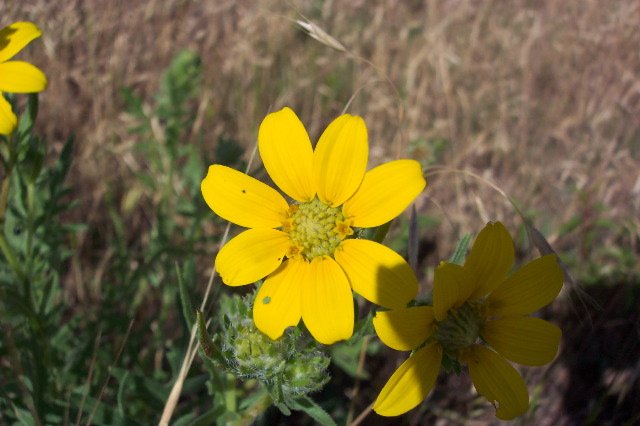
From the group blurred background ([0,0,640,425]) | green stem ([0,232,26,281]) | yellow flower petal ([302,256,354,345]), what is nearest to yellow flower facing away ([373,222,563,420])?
yellow flower petal ([302,256,354,345])

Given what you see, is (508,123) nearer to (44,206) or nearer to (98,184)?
(98,184)

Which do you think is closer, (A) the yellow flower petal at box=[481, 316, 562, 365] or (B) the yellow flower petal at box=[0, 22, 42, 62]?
(A) the yellow flower petal at box=[481, 316, 562, 365]

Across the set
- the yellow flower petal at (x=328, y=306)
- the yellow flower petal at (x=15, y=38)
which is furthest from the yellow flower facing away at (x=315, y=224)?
the yellow flower petal at (x=15, y=38)

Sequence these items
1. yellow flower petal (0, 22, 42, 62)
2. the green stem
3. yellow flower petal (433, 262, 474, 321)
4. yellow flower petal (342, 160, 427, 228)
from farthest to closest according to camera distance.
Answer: the green stem < yellow flower petal (0, 22, 42, 62) < yellow flower petal (342, 160, 427, 228) < yellow flower petal (433, 262, 474, 321)

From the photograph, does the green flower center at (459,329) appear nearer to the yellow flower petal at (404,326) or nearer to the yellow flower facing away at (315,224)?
the yellow flower petal at (404,326)

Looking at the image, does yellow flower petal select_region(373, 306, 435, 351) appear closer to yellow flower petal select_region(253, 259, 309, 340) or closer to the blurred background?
yellow flower petal select_region(253, 259, 309, 340)

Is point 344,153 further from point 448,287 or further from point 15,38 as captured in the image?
point 15,38

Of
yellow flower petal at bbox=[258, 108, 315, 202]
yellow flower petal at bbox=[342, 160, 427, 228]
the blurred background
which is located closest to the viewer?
yellow flower petal at bbox=[342, 160, 427, 228]
